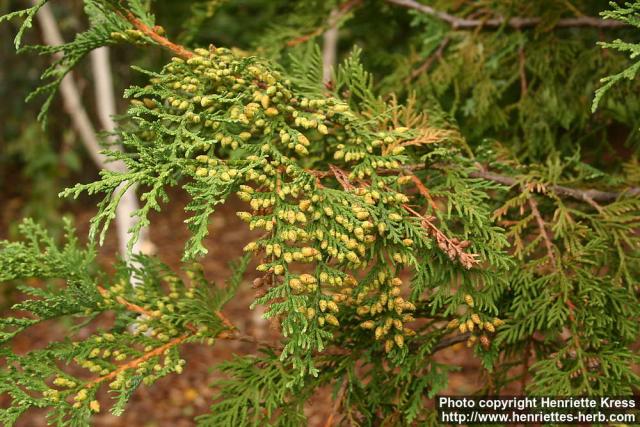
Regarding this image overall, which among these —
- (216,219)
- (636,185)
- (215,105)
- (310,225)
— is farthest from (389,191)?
(216,219)

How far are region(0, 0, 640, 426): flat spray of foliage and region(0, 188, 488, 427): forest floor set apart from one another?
1639 millimetres

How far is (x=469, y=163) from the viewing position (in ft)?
6.61

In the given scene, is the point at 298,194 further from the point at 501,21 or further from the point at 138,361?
the point at 501,21

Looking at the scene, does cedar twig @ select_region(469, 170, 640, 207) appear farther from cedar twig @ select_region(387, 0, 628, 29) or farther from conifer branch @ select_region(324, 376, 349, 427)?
conifer branch @ select_region(324, 376, 349, 427)

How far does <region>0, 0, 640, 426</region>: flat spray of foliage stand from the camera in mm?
1609

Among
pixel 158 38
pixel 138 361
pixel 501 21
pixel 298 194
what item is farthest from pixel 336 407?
pixel 501 21

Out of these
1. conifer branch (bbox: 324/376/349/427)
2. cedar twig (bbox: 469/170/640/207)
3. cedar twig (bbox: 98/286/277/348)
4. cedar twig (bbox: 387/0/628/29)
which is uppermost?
cedar twig (bbox: 387/0/628/29)

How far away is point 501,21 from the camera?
2596 mm

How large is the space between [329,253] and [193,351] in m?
4.57

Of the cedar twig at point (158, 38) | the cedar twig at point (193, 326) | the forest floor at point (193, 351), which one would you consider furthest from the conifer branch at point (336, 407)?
the forest floor at point (193, 351)

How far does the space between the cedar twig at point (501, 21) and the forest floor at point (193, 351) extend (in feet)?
7.46

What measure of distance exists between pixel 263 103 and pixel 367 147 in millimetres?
Answer: 348

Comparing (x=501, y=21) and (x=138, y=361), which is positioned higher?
(x=501, y=21)

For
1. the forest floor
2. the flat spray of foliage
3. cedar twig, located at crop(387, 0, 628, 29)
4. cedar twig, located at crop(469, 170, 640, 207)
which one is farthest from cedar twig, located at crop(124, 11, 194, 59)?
the forest floor
